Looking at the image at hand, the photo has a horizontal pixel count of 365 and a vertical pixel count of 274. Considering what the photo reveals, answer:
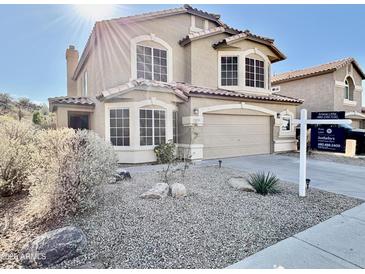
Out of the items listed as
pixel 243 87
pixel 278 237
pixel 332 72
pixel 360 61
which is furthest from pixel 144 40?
pixel 360 61

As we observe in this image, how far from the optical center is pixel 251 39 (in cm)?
1466

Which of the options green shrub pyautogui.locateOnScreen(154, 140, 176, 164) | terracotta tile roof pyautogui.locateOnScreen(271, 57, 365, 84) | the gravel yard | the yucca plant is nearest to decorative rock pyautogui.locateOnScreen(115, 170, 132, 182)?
the gravel yard

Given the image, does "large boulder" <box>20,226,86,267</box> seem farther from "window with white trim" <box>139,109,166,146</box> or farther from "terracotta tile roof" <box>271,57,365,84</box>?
"terracotta tile roof" <box>271,57,365,84</box>

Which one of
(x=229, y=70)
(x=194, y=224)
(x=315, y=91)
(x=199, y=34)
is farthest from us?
(x=315, y=91)

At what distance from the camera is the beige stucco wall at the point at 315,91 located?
19141 mm

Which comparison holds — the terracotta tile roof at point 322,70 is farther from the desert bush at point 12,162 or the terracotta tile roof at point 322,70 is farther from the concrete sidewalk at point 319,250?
the desert bush at point 12,162

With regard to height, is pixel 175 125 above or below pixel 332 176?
above

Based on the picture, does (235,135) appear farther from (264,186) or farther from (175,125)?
(264,186)

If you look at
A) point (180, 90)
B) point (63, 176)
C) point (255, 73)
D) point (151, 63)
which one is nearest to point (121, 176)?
point (63, 176)

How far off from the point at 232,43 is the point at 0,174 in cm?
1340

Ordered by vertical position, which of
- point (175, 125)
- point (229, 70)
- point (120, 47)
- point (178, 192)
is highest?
point (120, 47)

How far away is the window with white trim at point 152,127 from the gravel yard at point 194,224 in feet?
15.6

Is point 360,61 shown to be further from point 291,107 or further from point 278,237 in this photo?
point 278,237

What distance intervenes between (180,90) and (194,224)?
9.03 metres
